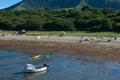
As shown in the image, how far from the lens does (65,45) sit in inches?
2694

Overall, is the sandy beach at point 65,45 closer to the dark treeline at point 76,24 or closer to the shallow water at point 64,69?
the shallow water at point 64,69

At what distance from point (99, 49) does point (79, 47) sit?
441 cm

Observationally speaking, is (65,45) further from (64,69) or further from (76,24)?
(76,24)

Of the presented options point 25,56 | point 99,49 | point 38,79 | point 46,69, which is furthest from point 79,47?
point 38,79

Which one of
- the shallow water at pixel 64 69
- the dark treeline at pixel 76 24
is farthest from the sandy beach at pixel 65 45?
the dark treeline at pixel 76 24

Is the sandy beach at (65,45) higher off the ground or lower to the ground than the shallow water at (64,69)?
higher

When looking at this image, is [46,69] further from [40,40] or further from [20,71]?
[40,40]

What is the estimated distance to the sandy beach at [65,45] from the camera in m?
58.2

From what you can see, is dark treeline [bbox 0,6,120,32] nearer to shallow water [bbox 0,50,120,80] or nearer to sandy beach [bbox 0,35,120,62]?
sandy beach [bbox 0,35,120,62]

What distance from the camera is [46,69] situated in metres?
44.6

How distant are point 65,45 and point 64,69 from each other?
23.0 m

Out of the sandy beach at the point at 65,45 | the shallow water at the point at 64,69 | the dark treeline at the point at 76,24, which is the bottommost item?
the shallow water at the point at 64,69

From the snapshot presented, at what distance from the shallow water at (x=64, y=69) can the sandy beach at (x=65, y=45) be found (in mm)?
4015

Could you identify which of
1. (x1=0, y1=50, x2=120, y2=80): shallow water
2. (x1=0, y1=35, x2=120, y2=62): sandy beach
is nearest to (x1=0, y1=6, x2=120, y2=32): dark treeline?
(x1=0, y1=35, x2=120, y2=62): sandy beach
